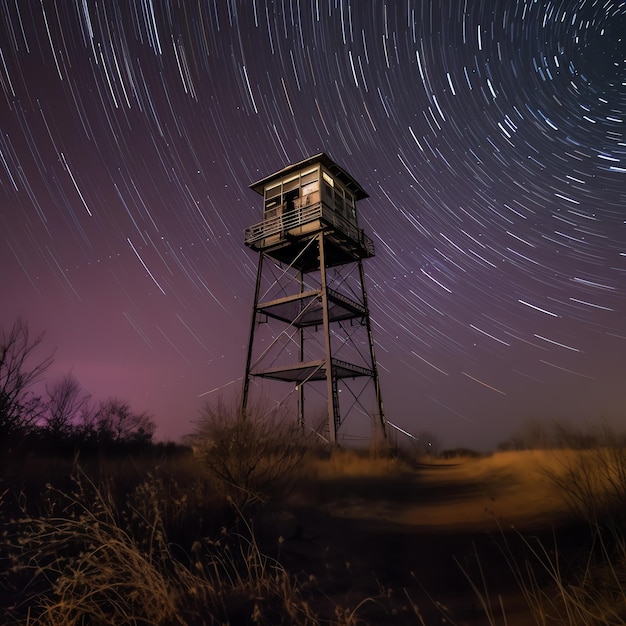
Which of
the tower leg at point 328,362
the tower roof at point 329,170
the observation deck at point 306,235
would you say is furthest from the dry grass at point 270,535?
the tower roof at point 329,170

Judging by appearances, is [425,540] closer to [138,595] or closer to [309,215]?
[138,595]

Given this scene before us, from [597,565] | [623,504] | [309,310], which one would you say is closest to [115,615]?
[597,565]

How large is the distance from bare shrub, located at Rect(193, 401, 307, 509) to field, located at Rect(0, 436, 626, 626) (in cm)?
4

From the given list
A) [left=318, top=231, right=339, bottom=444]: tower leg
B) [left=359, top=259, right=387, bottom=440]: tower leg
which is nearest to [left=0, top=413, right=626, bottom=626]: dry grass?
[left=318, top=231, right=339, bottom=444]: tower leg

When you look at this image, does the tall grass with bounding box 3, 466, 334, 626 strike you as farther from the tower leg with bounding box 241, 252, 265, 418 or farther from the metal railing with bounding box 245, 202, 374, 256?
the metal railing with bounding box 245, 202, 374, 256

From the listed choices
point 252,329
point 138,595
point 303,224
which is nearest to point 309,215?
point 303,224

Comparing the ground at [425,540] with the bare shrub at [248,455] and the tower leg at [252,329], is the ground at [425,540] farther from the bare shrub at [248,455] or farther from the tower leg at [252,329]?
the tower leg at [252,329]

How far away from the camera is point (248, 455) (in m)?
6.97

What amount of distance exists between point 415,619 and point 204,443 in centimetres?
456

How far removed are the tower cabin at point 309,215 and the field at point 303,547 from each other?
34.8 ft

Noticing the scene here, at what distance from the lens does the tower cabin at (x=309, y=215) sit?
1697 centimetres

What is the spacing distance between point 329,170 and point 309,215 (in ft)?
11.5

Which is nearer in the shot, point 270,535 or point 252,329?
point 270,535

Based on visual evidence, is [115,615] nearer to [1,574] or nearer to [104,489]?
[1,574]
